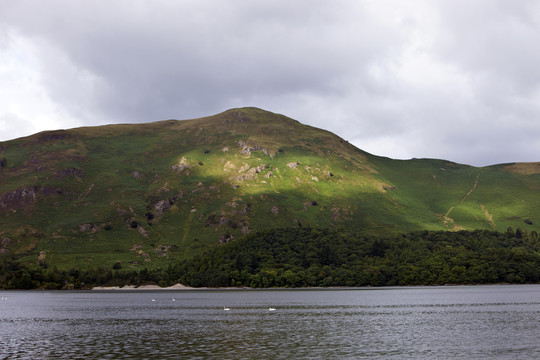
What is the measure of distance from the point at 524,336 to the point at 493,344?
14001mm

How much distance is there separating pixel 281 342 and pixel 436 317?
64.9m

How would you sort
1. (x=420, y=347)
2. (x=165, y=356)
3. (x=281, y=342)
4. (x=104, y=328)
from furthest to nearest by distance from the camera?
(x=104, y=328)
(x=281, y=342)
(x=420, y=347)
(x=165, y=356)

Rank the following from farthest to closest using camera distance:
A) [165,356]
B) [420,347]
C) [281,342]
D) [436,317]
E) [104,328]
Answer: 1. [436,317]
2. [104,328]
3. [281,342]
4. [420,347]
5. [165,356]

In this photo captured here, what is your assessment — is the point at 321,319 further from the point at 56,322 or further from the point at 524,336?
the point at 56,322

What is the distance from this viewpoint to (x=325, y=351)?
83688mm

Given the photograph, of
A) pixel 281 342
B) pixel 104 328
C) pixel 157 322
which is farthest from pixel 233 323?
pixel 281 342

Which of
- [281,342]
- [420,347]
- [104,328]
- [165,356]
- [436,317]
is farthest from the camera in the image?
[436,317]

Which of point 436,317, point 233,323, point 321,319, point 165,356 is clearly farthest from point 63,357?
point 436,317

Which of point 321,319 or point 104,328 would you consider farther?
point 321,319

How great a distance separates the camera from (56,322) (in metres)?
146

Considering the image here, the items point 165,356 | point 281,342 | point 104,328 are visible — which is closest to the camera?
point 165,356

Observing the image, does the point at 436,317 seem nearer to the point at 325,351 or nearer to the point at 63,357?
the point at 325,351

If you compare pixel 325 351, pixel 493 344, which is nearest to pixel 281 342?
pixel 325 351

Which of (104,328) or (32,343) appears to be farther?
(104,328)
